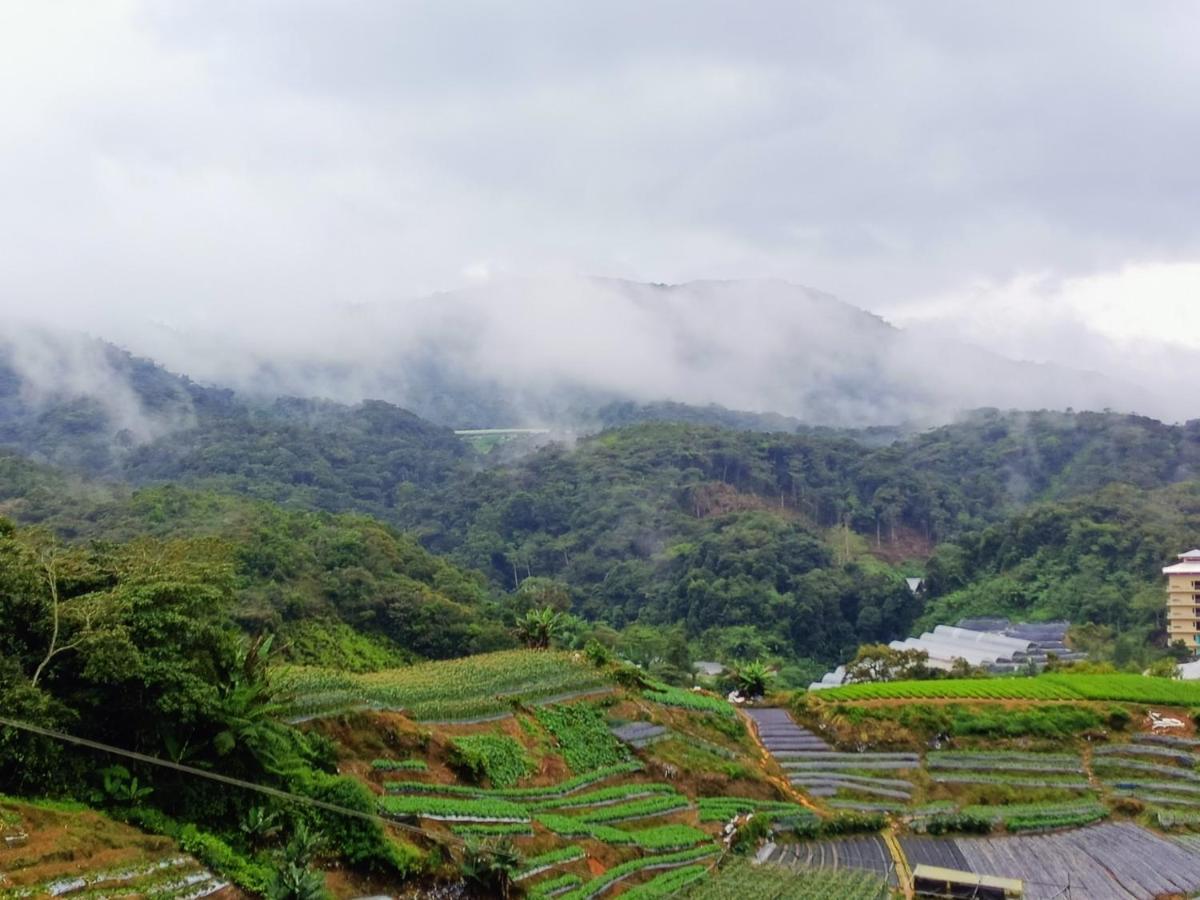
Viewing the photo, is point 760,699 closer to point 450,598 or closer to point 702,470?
point 450,598

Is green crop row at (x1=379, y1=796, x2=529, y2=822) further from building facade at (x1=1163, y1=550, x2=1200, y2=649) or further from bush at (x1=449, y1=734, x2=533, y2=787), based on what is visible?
building facade at (x1=1163, y1=550, x2=1200, y2=649)

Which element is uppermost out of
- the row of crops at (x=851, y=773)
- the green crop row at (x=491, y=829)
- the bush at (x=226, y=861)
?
the bush at (x=226, y=861)

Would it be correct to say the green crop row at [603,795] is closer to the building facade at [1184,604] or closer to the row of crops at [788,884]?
the row of crops at [788,884]

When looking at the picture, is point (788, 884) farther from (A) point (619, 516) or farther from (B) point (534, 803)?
(A) point (619, 516)

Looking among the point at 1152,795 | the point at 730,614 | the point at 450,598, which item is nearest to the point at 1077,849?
the point at 1152,795

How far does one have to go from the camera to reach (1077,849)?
1040 inches

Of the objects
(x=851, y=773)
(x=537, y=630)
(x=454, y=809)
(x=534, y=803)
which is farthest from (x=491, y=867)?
(x=537, y=630)

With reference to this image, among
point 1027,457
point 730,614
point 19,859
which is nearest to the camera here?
point 19,859

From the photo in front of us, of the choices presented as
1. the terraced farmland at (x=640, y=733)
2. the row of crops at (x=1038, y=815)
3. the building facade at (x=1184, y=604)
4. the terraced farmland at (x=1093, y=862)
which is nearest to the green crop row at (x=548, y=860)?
the terraced farmland at (x=640, y=733)

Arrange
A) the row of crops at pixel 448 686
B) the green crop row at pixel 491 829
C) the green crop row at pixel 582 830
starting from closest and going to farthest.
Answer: the green crop row at pixel 491 829, the green crop row at pixel 582 830, the row of crops at pixel 448 686

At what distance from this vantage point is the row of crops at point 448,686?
22.9 m

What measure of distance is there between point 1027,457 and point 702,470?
43.2 metres

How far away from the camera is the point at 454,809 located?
20.7m

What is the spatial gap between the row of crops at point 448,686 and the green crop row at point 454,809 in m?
2.91
